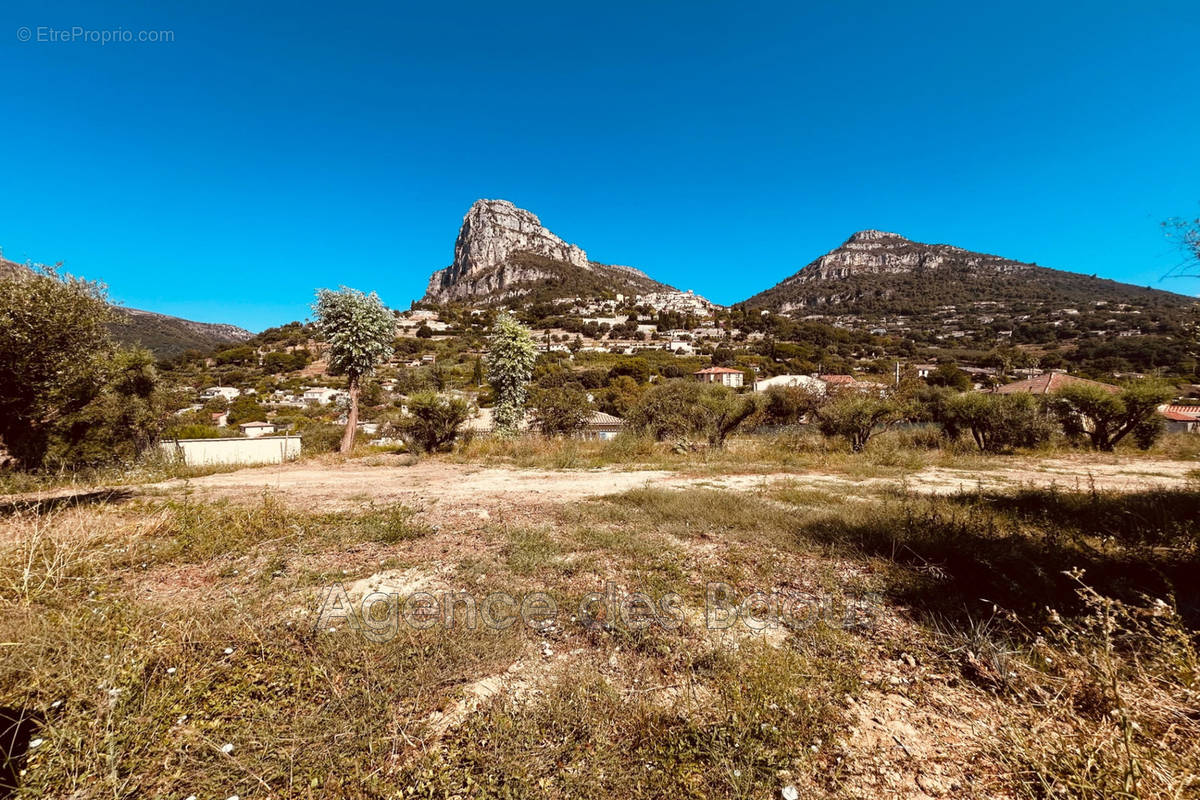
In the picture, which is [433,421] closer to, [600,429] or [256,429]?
[600,429]

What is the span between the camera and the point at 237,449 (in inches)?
723

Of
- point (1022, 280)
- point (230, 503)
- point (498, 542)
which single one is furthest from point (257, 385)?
point (1022, 280)

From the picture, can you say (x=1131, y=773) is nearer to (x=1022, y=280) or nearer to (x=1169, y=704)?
(x=1169, y=704)

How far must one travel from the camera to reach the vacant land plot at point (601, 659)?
2006 millimetres

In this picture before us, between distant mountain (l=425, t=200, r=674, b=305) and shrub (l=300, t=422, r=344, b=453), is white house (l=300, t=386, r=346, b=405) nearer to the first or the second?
shrub (l=300, t=422, r=344, b=453)

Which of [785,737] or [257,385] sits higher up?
[257,385]

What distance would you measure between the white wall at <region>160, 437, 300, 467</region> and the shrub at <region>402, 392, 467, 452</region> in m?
5.05

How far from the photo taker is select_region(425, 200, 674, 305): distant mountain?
10262 cm

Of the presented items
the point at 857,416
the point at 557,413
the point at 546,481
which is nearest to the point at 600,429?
the point at 557,413

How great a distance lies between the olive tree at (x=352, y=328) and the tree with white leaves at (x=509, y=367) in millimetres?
4141

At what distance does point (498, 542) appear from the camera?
17.5 ft

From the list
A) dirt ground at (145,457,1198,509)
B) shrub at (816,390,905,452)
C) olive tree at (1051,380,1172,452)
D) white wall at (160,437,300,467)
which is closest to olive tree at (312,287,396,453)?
dirt ground at (145,457,1198,509)

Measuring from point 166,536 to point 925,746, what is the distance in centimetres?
759

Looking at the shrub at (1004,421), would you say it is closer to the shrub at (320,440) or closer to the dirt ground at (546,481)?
the dirt ground at (546,481)
